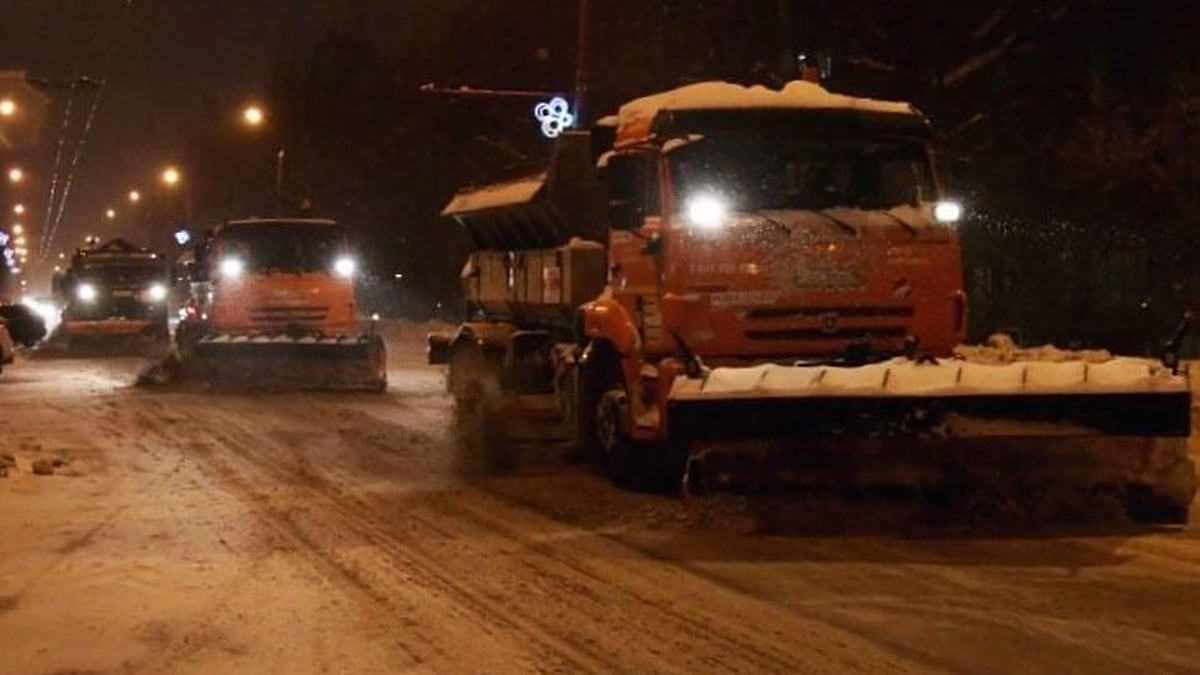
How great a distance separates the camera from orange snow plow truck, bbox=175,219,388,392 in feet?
82.1

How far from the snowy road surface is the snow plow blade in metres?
10.0

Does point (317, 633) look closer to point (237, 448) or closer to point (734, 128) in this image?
point (734, 128)

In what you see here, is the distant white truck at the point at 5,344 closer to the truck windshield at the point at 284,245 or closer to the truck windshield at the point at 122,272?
the truck windshield at the point at 284,245

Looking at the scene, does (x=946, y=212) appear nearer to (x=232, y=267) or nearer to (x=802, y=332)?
(x=802, y=332)

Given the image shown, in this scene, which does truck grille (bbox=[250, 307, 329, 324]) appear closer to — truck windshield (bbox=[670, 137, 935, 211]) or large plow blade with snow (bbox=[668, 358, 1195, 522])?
truck windshield (bbox=[670, 137, 935, 211])

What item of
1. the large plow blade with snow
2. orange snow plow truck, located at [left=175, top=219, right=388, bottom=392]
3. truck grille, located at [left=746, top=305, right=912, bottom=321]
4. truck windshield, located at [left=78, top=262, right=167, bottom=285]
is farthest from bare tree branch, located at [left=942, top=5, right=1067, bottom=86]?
the large plow blade with snow

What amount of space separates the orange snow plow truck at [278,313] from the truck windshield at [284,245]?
0.05 feet

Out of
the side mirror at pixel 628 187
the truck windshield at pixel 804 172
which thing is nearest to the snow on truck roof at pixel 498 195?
the side mirror at pixel 628 187

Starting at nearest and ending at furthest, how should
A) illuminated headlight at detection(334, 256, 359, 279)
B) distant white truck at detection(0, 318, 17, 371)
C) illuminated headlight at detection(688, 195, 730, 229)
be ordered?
illuminated headlight at detection(688, 195, 730, 229)
illuminated headlight at detection(334, 256, 359, 279)
distant white truck at detection(0, 318, 17, 371)

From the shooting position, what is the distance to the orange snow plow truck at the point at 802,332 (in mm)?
11016

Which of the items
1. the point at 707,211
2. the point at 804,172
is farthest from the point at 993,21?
the point at 707,211

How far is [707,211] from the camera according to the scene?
12.4 meters

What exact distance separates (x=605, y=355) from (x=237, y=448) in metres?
5.02

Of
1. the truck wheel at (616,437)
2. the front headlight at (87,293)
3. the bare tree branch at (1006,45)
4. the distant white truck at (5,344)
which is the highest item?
the bare tree branch at (1006,45)
